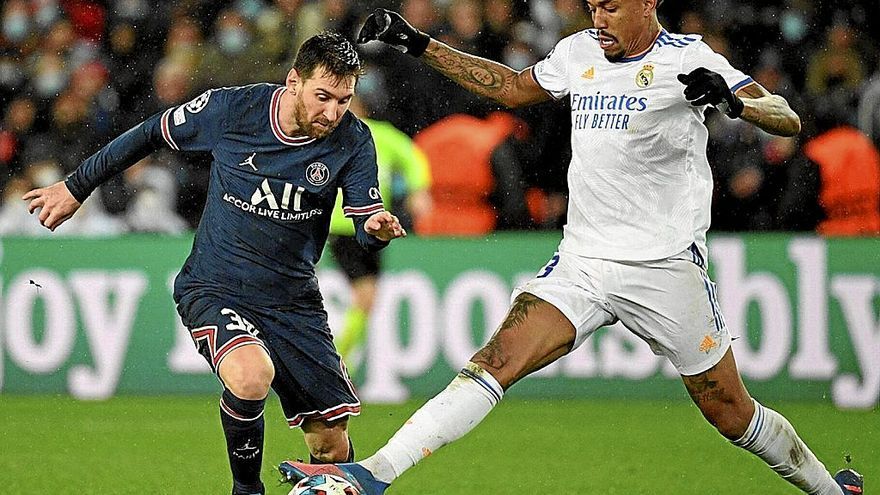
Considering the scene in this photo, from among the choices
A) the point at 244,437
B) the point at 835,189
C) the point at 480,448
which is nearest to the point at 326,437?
the point at 244,437

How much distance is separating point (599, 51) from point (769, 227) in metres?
5.89

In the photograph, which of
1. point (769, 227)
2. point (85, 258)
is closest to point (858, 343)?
point (769, 227)

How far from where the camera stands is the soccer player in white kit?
538cm

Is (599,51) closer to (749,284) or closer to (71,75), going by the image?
(749,284)

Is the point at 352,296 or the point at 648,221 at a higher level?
the point at 648,221

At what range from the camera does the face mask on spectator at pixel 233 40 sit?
12359 mm

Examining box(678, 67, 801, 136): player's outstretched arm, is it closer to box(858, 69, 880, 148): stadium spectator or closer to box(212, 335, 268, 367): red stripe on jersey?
box(212, 335, 268, 367): red stripe on jersey

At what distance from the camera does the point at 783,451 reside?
5.57m

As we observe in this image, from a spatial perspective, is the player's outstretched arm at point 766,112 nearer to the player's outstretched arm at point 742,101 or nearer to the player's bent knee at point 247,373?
the player's outstretched arm at point 742,101

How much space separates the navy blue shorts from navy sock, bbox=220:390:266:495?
160 mm

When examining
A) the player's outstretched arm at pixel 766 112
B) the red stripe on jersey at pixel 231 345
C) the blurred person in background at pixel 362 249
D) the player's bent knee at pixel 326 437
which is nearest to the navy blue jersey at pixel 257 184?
the red stripe on jersey at pixel 231 345

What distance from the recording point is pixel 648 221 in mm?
5457

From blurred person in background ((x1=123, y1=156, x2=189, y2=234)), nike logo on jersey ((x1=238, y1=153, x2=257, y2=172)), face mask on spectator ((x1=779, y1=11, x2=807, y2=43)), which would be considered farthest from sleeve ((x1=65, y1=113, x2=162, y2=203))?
face mask on spectator ((x1=779, y1=11, x2=807, y2=43))

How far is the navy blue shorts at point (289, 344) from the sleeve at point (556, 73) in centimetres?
124
